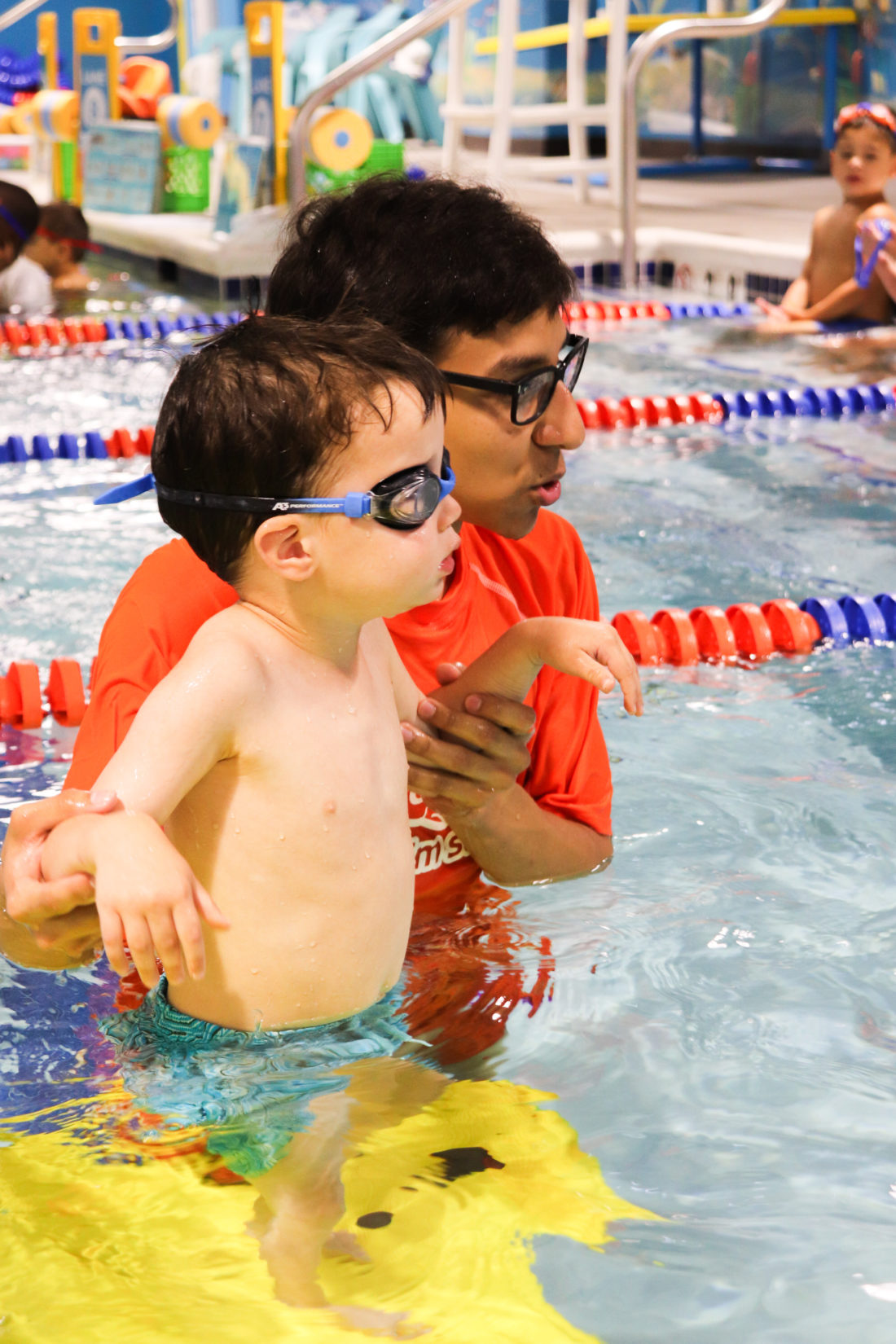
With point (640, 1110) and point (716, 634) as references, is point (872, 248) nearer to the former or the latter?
point (716, 634)

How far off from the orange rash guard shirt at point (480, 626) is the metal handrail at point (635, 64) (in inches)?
285

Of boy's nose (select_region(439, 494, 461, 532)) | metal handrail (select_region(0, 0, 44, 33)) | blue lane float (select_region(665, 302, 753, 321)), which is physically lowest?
blue lane float (select_region(665, 302, 753, 321))

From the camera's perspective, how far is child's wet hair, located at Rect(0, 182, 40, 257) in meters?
9.26

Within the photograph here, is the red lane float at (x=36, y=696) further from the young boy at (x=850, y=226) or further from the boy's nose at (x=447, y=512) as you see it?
the young boy at (x=850, y=226)

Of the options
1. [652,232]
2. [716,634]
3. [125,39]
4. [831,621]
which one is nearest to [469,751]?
[716,634]

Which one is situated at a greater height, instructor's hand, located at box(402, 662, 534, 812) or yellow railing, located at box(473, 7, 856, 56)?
yellow railing, located at box(473, 7, 856, 56)

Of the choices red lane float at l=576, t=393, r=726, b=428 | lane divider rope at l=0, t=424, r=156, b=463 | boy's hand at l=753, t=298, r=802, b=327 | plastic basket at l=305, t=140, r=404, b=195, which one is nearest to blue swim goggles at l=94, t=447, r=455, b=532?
lane divider rope at l=0, t=424, r=156, b=463

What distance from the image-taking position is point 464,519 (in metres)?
2.17

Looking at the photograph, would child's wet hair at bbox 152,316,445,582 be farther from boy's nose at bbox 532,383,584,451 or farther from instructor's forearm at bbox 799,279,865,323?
instructor's forearm at bbox 799,279,865,323

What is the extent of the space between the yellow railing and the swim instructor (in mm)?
11804

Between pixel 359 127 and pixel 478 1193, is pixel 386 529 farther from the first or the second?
pixel 359 127

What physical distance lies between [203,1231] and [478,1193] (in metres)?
0.33

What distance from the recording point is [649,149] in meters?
17.1

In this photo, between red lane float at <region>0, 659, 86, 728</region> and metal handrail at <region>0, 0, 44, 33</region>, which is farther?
metal handrail at <region>0, 0, 44, 33</region>
